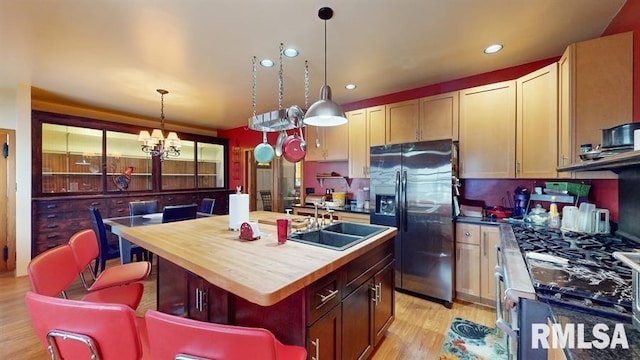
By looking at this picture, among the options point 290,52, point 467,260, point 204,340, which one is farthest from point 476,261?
point 290,52

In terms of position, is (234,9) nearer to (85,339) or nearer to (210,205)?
(85,339)

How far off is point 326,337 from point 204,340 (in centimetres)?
75

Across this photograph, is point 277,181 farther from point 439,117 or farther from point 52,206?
point 52,206

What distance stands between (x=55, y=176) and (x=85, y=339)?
4.70 metres

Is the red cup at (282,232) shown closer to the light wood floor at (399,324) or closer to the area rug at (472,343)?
the light wood floor at (399,324)

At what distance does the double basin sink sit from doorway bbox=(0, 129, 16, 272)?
4.47m

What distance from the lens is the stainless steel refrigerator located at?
271cm

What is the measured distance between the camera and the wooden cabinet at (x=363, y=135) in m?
3.59

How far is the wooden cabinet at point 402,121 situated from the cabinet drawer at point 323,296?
244 centimetres

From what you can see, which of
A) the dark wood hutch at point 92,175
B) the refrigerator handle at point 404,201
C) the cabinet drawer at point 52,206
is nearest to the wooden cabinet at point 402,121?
the refrigerator handle at point 404,201

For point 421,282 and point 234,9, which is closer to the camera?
point 234,9

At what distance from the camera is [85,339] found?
3.07 ft

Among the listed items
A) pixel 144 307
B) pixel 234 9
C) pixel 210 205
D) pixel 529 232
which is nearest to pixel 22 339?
pixel 144 307

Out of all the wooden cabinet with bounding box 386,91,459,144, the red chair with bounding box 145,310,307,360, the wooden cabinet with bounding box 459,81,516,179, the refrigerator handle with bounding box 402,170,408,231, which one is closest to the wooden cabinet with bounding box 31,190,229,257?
the red chair with bounding box 145,310,307,360
